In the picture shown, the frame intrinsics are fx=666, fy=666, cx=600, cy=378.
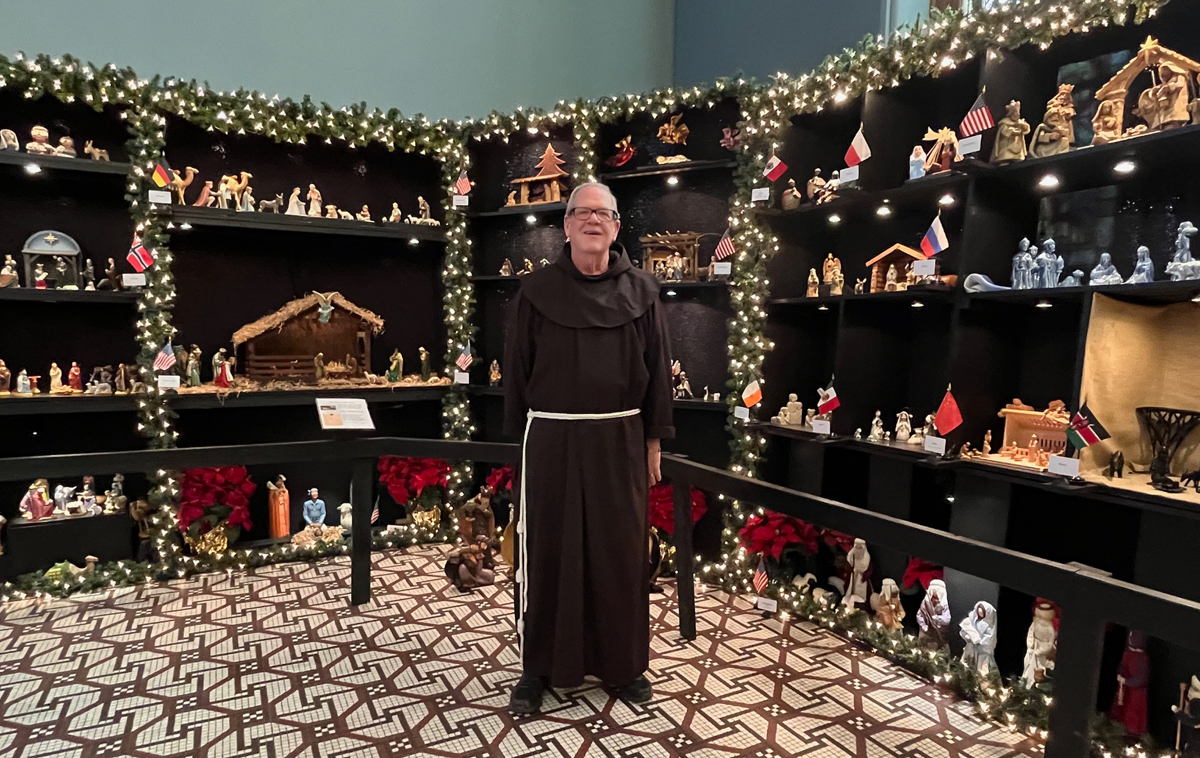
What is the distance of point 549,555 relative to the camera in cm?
260

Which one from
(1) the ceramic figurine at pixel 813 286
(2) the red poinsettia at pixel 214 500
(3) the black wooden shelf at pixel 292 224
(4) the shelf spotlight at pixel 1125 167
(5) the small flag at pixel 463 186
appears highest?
(5) the small flag at pixel 463 186

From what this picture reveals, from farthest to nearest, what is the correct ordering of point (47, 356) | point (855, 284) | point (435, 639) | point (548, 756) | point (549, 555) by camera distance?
1. point (47, 356)
2. point (855, 284)
3. point (435, 639)
4. point (549, 555)
5. point (548, 756)

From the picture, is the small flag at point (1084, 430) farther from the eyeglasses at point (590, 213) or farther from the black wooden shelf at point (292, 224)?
the black wooden shelf at point (292, 224)

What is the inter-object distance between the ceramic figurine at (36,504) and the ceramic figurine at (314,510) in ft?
4.58

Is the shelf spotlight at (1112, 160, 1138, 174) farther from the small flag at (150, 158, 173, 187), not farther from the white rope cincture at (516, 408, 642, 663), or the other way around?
the small flag at (150, 158, 173, 187)

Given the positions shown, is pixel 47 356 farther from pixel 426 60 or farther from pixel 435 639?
pixel 426 60

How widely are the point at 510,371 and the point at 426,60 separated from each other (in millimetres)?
4076

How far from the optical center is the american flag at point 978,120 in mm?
2658

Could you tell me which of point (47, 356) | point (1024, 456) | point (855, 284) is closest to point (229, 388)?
point (47, 356)

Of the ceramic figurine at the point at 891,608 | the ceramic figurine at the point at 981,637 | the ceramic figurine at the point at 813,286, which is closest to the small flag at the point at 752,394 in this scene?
the ceramic figurine at the point at 813,286

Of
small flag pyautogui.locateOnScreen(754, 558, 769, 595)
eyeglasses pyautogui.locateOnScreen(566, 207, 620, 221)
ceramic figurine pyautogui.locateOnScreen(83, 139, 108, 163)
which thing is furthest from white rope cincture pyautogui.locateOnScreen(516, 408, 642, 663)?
ceramic figurine pyautogui.locateOnScreen(83, 139, 108, 163)

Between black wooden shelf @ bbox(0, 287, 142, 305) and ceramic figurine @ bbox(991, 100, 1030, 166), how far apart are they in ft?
15.0

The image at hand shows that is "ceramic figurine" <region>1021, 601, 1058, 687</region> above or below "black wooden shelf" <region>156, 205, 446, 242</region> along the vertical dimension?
below

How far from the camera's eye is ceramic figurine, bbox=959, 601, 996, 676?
2.79 meters
